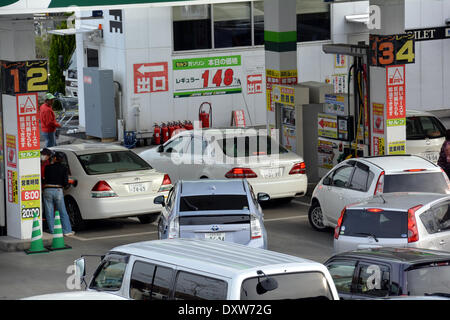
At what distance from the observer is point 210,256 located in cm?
920

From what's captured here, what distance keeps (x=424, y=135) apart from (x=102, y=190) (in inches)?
320

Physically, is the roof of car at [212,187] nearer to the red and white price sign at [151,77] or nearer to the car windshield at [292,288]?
the car windshield at [292,288]

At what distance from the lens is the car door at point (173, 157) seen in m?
20.5

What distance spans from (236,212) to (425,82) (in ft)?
66.9

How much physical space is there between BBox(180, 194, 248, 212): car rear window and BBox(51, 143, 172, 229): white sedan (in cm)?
A: 335

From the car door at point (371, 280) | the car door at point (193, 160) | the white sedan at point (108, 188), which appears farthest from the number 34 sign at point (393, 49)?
the car door at point (371, 280)

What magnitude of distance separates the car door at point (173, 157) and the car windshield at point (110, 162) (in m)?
2.04

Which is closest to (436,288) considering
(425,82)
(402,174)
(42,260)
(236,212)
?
(236,212)

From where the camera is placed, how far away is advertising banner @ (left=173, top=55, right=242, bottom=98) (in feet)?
95.2

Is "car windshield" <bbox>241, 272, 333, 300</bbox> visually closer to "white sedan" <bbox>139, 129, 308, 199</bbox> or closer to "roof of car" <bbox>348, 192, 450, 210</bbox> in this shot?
"roof of car" <bbox>348, 192, 450, 210</bbox>

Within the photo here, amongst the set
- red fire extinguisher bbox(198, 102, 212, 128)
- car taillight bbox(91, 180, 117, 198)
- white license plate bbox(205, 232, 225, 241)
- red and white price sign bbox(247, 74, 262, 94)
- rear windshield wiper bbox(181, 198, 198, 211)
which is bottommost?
white license plate bbox(205, 232, 225, 241)

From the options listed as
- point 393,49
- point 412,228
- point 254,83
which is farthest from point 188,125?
point 412,228

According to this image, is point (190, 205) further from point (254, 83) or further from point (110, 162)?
point (254, 83)

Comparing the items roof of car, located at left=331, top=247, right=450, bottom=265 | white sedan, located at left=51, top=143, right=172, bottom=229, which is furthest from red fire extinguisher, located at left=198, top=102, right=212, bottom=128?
roof of car, located at left=331, top=247, right=450, bottom=265
